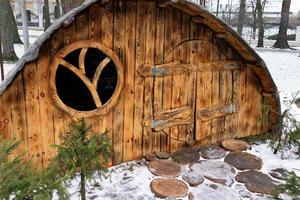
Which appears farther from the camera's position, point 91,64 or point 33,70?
point 91,64

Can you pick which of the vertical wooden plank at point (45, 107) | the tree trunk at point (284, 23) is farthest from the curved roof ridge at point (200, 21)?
the tree trunk at point (284, 23)

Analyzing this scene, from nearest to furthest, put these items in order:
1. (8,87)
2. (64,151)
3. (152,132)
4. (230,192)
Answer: (64,151) < (8,87) < (230,192) < (152,132)

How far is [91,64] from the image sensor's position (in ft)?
15.2

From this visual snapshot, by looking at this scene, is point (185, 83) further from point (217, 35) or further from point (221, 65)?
point (217, 35)

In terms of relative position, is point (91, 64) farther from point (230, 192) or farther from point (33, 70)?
point (230, 192)

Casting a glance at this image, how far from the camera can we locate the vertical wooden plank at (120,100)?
15.3ft

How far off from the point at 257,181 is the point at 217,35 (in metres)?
2.54

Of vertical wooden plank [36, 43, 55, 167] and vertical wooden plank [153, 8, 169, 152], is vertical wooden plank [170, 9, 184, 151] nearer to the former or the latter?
vertical wooden plank [153, 8, 169, 152]

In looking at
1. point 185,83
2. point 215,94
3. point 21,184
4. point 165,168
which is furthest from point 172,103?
point 21,184

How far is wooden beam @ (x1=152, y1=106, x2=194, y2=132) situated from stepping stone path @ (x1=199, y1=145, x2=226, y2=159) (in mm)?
601

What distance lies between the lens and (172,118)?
5.47 m

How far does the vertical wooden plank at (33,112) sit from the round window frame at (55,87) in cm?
21

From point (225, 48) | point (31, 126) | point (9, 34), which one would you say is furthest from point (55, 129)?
point (9, 34)

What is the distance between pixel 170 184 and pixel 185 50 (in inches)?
88.3
